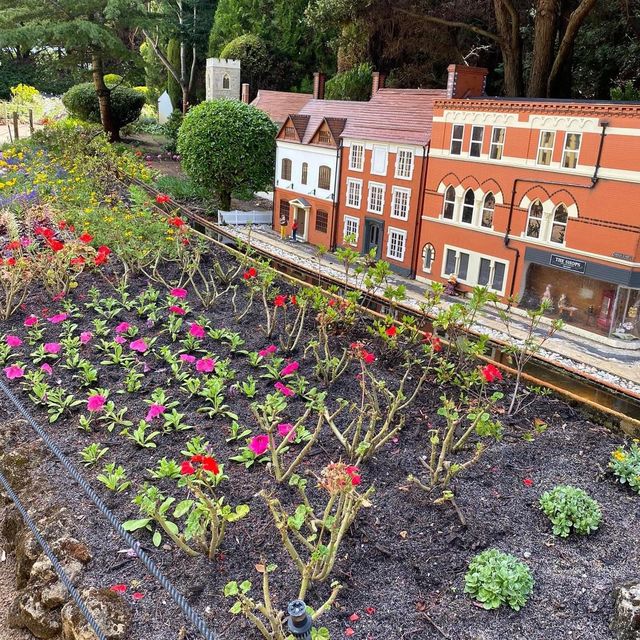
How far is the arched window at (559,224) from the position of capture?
58.9ft

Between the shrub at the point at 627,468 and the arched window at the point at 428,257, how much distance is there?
16.3 m

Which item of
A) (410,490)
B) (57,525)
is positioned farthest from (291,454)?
(57,525)

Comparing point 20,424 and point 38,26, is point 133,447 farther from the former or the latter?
point 38,26

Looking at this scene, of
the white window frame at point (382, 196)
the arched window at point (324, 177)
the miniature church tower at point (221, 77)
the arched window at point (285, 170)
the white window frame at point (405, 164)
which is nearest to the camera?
the white window frame at point (405, 164)

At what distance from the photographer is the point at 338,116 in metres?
25.3

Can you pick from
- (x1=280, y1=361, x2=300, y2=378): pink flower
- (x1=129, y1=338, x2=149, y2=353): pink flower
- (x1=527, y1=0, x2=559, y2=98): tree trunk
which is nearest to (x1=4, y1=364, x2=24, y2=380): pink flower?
(x1=129, y1=338, x2=149, y2=353): pink flower

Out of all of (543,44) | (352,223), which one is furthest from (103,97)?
(543,44)

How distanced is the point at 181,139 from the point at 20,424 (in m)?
22.8

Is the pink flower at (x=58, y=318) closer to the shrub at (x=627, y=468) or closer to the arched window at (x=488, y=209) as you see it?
the shrub at (x=627, y=468)

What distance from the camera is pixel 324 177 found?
2553 centimetres

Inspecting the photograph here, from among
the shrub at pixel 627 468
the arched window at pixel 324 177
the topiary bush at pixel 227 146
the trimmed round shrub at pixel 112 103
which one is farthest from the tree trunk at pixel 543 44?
the trimmed round shrub at pixel 112 103

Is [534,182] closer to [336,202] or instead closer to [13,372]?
[336,202]

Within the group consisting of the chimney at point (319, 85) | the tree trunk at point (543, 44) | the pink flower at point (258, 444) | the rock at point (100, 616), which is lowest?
the rock at point (100, 616)

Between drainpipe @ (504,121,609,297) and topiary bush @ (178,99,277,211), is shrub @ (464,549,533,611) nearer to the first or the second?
drainpipe @ (504,121,609,297)
